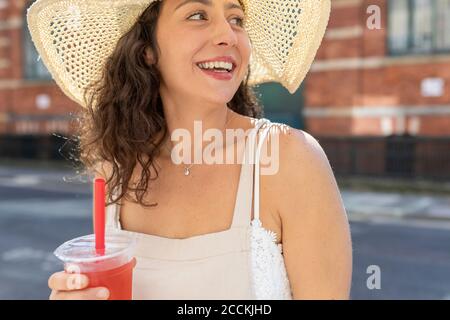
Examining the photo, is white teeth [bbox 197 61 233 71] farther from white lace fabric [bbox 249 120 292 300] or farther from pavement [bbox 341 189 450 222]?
pavement [bbox 341 189 450 222]

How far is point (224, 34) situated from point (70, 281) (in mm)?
825

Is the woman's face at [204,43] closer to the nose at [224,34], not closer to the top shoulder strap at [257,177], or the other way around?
the nose at [224,34]

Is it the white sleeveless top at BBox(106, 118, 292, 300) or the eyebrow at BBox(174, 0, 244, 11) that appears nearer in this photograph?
the white sleeveless top at BBox(106, 118, 292, 300)

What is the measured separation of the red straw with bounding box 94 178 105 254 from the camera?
1.41 m

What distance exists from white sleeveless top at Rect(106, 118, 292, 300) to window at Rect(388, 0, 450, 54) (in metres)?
12.9

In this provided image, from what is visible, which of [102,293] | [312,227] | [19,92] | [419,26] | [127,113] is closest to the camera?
[102,293]

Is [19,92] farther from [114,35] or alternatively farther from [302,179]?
[302,179]

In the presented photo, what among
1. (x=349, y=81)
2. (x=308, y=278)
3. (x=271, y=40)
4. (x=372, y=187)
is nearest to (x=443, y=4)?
(x=349, y=81)

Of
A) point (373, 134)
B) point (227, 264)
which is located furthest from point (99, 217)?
point (373, 134)

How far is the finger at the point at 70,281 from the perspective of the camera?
137 centimetres

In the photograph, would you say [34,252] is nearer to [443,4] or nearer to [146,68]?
[146,68]

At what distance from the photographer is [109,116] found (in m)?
1.99

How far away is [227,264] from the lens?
153cm

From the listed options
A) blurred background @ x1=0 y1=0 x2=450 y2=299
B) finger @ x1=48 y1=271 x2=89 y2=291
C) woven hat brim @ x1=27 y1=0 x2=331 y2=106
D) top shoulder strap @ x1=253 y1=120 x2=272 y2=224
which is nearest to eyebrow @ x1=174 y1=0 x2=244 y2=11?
woven hat brim @ x1=27 y1=0 x2=331 y2=106
